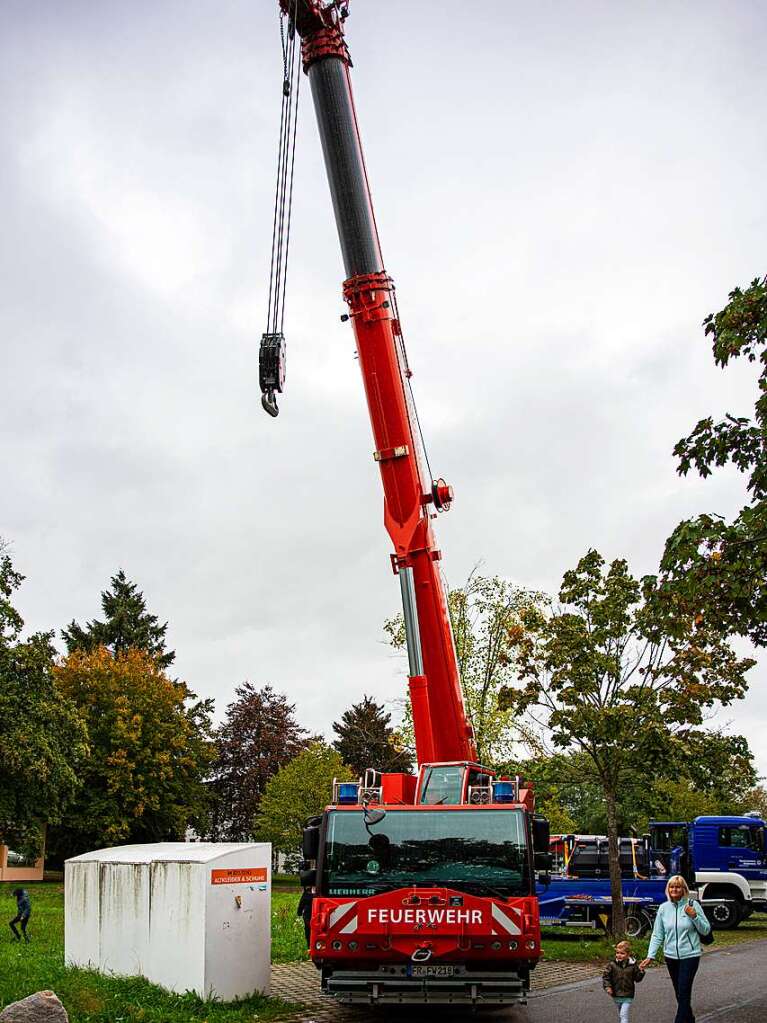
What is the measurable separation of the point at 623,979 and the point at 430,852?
2.61 metres

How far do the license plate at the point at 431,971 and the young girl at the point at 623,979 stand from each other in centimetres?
192

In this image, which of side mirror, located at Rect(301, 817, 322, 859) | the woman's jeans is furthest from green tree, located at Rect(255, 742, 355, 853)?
the woman's jeans

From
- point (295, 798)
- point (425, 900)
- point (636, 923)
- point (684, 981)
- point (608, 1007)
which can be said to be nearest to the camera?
point (684, 981)

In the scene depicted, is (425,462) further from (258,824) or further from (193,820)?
(193,820)

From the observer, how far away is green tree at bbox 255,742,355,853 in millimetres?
46344

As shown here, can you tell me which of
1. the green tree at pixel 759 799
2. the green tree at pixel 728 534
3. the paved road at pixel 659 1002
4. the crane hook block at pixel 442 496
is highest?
the green tree at pixel 759 799

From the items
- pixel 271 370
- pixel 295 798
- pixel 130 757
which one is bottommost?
pixel 271 370

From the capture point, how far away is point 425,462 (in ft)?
50.9

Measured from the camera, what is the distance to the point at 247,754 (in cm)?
6191

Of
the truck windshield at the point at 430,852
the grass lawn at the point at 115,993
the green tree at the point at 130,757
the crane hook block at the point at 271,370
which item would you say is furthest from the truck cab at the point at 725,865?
the green tree at the point at 130,757

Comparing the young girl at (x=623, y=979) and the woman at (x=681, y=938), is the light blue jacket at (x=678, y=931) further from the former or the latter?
the young girl at (x=623, y=979)

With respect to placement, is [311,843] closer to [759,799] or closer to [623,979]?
[623,979]

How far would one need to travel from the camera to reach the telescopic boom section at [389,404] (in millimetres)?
14352

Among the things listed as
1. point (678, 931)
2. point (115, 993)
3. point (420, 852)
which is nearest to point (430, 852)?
point (420, 852)
